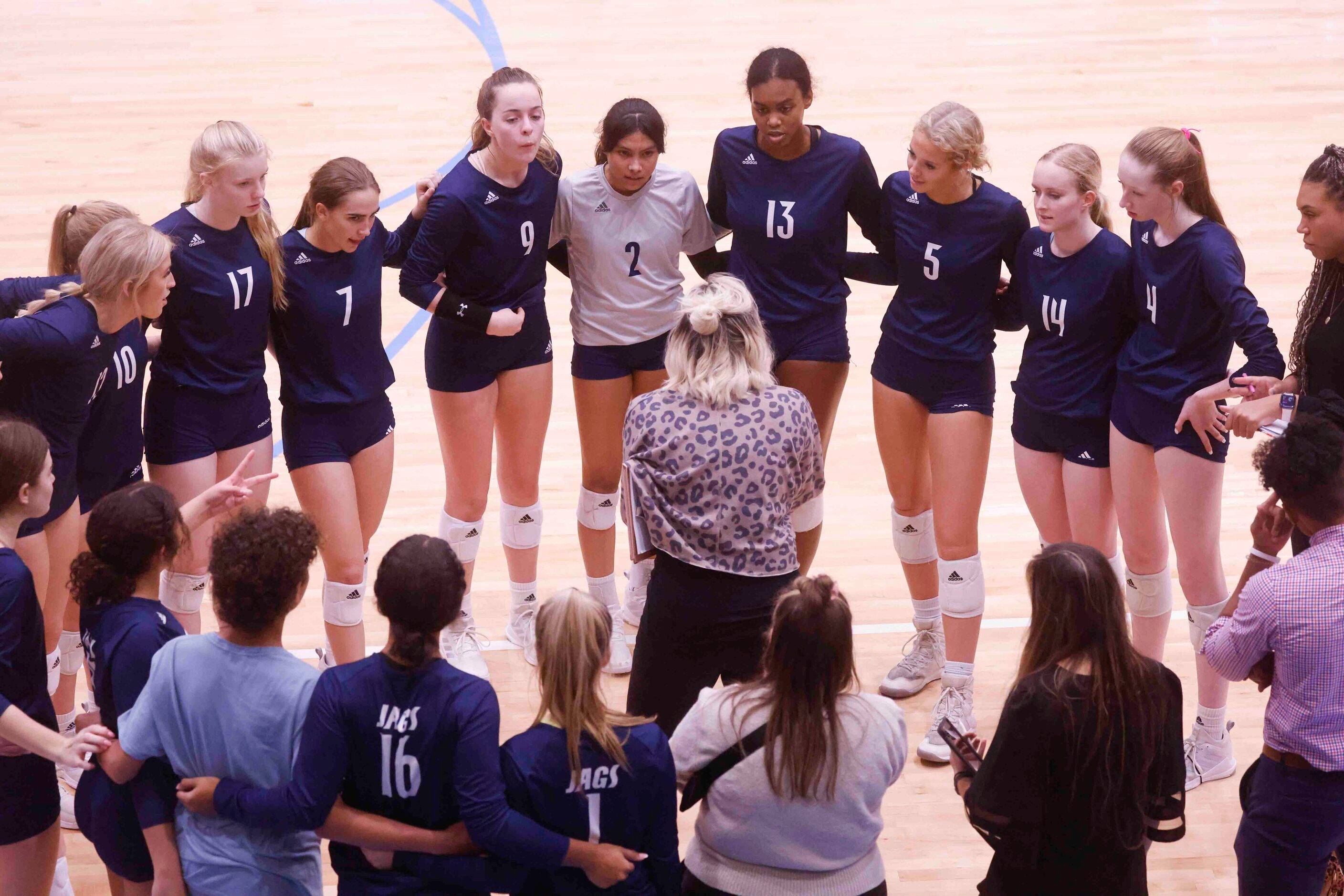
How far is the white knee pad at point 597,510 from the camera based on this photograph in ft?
15.7

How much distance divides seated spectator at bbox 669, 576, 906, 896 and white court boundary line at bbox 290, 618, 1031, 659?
218 cm

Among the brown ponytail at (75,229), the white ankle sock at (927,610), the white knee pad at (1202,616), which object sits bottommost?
the white ankle sock at (927,610)

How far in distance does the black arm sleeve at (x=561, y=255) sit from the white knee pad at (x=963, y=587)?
1627mm

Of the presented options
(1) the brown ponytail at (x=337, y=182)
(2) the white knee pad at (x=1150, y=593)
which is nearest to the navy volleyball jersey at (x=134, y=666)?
(1) the brown ponytail at (x=337, y=182)

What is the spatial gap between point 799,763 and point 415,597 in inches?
32.6

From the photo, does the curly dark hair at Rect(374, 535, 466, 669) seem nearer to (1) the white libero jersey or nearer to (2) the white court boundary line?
(1) the white libero jersey

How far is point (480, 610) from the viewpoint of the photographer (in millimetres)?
5258

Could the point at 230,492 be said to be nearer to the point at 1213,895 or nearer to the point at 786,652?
the point at 786,652

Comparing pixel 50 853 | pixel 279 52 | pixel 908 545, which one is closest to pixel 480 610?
pixel 908 545

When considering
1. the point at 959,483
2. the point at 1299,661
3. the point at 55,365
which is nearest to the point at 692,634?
the point at 959,483

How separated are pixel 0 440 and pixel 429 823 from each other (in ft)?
4.25

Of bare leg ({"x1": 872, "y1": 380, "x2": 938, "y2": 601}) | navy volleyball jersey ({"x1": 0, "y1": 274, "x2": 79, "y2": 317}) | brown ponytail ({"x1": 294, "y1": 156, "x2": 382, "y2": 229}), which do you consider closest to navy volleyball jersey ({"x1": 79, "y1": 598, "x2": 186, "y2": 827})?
navy volleyball jersey ({"x1": 0, "y1": 274, "x2": 79, "y2": 317})

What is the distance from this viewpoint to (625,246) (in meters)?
4.58

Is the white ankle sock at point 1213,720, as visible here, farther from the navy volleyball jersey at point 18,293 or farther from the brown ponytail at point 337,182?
the navy volleyball jersey at point 18,293
